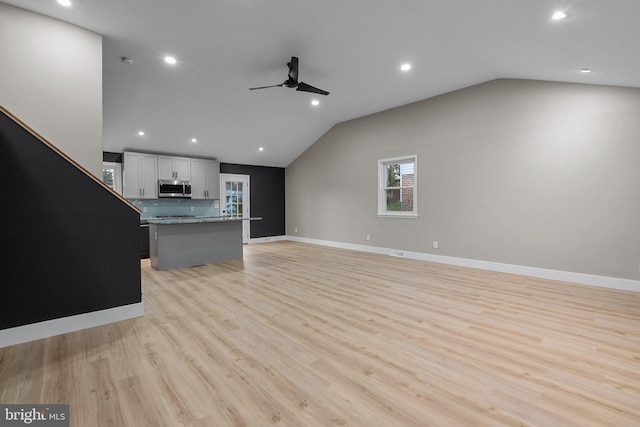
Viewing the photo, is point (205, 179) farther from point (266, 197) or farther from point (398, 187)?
point (398, 187)

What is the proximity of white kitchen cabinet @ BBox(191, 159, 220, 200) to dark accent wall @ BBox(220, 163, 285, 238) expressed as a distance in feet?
1.90

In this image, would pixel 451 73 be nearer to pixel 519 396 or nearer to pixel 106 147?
pixel 519 396

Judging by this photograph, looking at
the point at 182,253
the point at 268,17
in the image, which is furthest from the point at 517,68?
the point at 182,253

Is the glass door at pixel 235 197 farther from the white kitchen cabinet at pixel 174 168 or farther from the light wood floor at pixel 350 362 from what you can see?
the light wood floor at pixel 350 362

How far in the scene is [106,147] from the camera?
20.7 feet

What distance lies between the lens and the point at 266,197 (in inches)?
363

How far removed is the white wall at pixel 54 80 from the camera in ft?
9.25

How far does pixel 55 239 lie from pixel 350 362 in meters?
2.73

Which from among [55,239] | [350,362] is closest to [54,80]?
[55,239]

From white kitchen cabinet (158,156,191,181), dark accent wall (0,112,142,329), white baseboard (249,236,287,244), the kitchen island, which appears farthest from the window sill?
white kitchen cabinet (158,156,191,181)

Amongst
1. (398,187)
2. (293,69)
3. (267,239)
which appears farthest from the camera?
(267,239)

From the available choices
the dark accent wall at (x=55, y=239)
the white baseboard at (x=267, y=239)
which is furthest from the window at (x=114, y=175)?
the dark accent wall at (x=55, y=239)

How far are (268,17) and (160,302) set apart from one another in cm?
358

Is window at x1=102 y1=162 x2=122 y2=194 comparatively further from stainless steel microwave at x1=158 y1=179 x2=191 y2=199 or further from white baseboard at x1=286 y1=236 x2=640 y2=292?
white baseboard at x1=286 y1=236 x2=640 y2=292
